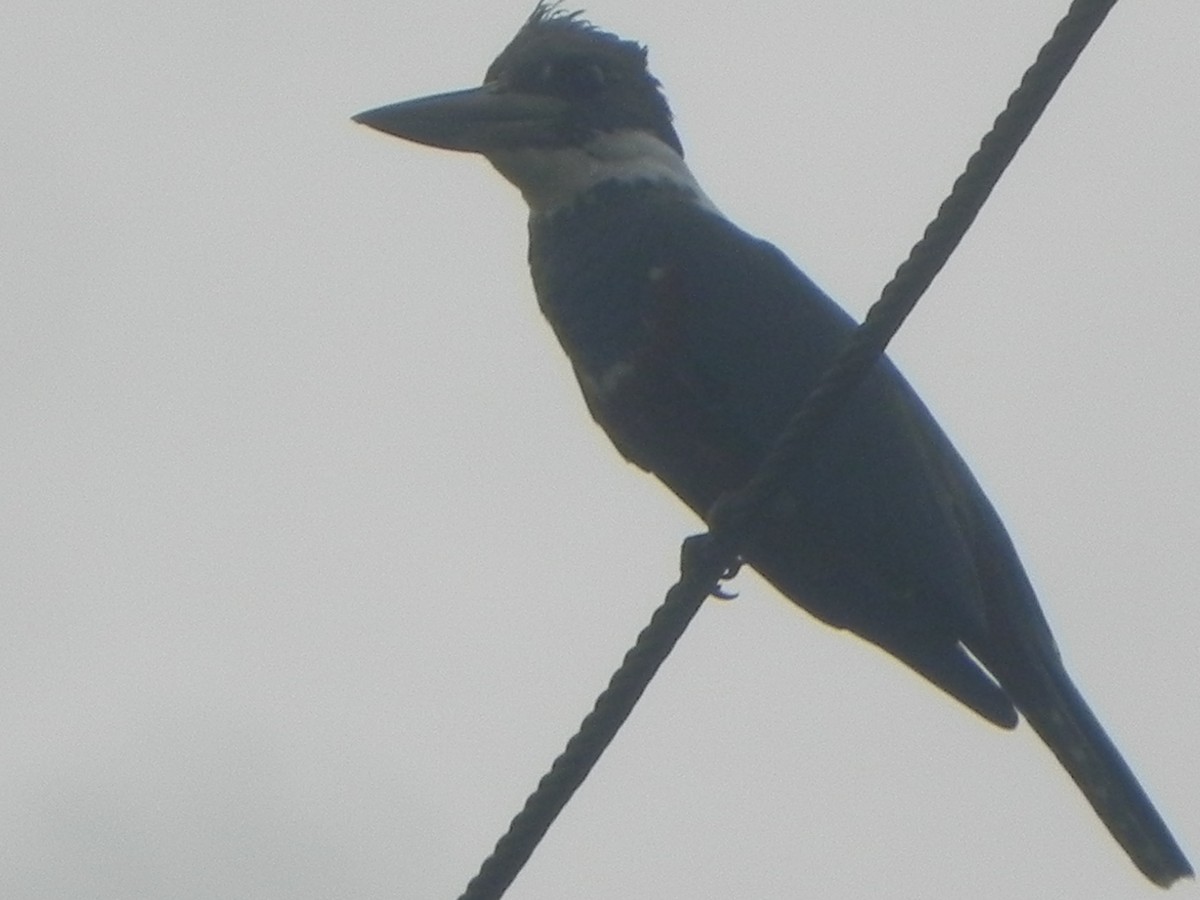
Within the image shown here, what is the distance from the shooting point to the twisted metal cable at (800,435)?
2.24m

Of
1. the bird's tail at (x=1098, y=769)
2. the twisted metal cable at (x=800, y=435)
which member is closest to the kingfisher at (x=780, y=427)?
the bird's tail at (x=1098, y=769)

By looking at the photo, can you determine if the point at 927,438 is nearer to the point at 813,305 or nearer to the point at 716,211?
the point at 813,305

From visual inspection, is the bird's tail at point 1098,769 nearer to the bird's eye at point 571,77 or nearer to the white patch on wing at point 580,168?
the white patch on wing at point 580,168

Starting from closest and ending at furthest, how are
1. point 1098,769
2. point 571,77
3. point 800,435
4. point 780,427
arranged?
point 800,435
point 1098,769
point 780,427
point 571,77

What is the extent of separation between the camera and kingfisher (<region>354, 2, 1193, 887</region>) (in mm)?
3568

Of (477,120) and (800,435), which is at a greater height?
(477,120)

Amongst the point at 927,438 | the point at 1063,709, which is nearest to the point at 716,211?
the point at 927,438

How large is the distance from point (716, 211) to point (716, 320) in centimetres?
55

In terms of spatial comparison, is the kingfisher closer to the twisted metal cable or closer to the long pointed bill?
the long pointed bill

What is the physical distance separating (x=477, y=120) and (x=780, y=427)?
1.08 metres

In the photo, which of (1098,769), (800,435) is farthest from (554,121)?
(800,435)

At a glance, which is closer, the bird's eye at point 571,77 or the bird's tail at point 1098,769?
the bird's tail at point 1098,769

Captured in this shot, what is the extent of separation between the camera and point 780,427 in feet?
12.3

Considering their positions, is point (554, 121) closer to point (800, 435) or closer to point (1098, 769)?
point (1098, 769)
